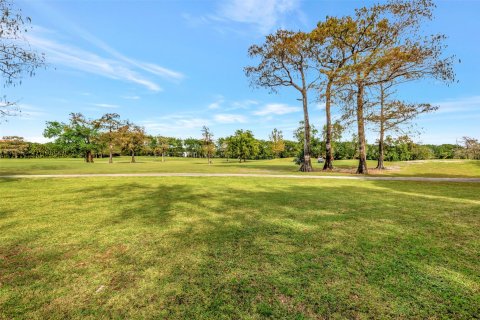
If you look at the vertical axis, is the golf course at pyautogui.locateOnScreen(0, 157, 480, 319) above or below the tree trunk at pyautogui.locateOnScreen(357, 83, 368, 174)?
below

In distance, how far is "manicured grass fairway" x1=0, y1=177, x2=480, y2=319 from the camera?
281cm

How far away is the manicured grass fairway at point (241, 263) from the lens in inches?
111

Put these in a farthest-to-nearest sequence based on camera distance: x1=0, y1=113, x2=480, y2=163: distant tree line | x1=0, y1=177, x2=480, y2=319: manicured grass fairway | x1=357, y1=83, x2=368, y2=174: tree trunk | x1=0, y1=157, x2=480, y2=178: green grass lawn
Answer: x1=0, y1=113, x2=480, y2=163: distant tree line
x1=0, y1=157, x2=480, y2=178: green grass lawn
x1=357, y1=83, x2=368, y2=174: tree trunk
x1=0, y1=177, x2=480, y2=319: manicured grass fairway

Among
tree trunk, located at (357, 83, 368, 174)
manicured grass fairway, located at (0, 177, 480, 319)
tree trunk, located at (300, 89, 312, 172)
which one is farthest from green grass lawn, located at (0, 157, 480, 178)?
manicured grass fairway, located at (0, 177, 480, 319)

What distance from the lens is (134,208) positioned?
25.4 feet

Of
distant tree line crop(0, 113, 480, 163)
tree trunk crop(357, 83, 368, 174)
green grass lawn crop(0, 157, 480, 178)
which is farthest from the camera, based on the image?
distant tree line crop(0, 113, 480, 163)

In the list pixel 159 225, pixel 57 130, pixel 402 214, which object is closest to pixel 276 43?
pixel 402 214

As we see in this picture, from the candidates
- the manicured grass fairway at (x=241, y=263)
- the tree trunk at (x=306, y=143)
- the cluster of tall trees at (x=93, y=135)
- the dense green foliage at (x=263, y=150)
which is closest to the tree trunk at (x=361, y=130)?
the tree trunk at (x=306, y=143)

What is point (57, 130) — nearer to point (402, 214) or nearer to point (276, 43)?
point (276, 43)

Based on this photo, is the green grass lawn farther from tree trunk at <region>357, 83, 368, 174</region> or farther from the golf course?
the golf course

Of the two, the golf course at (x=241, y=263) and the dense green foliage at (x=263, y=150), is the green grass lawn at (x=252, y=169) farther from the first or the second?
the dense green foliage at (x=263, y=150)

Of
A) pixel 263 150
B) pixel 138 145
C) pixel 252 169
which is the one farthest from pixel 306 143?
pixel 263 150

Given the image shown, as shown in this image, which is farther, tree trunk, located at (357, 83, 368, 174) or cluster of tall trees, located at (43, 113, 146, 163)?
cluster of tall trees, located at (43, 113, 146, 163)

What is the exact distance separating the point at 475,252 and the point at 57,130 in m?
65.5
